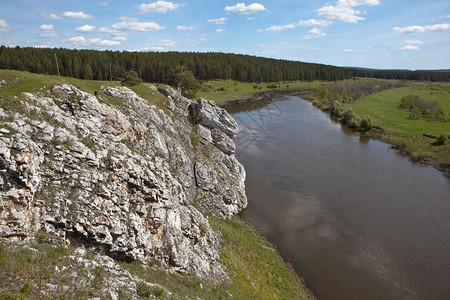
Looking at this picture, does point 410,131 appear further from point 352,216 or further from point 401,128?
point 352,216

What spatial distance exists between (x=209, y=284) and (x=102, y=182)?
10.6 m

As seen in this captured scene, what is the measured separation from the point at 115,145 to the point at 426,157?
204 ft

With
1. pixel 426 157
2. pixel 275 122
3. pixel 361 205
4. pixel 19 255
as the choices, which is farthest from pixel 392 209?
pixel 275 122

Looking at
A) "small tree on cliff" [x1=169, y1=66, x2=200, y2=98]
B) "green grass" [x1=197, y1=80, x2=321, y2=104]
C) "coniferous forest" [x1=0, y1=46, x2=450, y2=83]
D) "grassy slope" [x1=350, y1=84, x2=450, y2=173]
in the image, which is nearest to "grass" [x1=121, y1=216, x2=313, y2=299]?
"small tree on cliff" [x1=169, y1=66, x2=200, y2=98]

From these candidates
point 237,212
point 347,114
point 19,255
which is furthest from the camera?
point 347,114

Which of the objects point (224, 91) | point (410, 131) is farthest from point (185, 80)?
point (224, 91)

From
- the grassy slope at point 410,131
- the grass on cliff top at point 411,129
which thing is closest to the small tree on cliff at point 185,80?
the grassy slope at point 410,131

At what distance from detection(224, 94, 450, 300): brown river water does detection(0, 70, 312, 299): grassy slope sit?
8.76ft

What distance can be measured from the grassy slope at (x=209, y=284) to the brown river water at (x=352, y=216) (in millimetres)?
2669

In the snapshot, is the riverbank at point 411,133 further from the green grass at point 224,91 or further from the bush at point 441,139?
the green grass at point 224,91

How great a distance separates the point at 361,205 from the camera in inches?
1369

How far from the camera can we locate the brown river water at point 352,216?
947 inches

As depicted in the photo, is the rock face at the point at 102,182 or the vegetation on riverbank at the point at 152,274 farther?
the rock face at the point at 102,182

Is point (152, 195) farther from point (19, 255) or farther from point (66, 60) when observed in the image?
point (66, 60)
